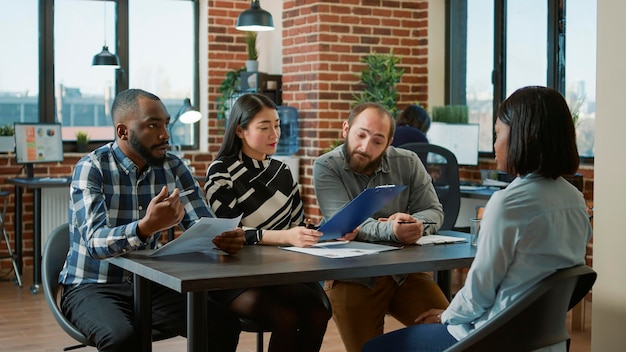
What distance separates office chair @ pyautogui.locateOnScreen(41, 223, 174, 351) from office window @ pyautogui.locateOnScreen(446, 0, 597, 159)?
3.80m

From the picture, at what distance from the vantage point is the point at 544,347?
87.5 inches

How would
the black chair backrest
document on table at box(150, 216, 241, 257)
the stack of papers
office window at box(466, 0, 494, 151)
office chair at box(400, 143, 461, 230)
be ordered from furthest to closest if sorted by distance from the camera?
office window at box(466, 0, 494, 151) → the stack of papers → office chair at box(400, 143, 461, 230) → the black chair backrest → document on table at box(150, 216, 241, 257)

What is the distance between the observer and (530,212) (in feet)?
7.11

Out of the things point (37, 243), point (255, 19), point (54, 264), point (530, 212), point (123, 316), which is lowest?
point (37, 243)

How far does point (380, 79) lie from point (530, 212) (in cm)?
492

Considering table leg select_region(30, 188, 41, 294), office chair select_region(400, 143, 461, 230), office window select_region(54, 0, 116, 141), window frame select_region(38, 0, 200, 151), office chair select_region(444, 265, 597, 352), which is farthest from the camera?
office window select_region(54, 0, 116, 141)

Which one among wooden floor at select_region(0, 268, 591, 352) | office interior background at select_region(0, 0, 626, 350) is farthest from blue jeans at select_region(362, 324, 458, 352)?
office interior background at select_region(0, 0, 626, 350)

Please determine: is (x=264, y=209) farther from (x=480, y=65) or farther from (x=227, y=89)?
(x=227, y=89)

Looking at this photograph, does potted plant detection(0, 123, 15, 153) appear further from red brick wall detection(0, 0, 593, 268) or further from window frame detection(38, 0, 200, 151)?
window frame detection(38, 0, 200, 151)

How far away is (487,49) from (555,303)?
507cm

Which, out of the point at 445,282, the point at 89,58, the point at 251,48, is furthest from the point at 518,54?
the point at 89,58

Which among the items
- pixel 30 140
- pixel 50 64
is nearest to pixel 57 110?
pixel 50 64

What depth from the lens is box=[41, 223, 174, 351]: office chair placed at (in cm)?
299

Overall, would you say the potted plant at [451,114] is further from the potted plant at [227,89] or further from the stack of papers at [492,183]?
the potted plant at [227,89]
